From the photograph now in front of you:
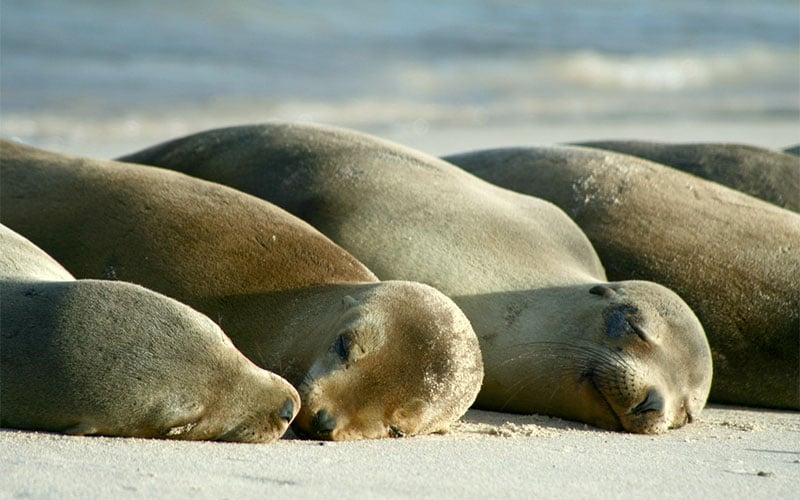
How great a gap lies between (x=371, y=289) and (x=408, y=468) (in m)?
1.04

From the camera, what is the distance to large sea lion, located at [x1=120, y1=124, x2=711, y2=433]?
533 centimetres

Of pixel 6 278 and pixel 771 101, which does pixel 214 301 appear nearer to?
pixel 6 278

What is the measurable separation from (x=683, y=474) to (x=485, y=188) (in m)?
2.61

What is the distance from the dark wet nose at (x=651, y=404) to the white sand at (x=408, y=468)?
22cm

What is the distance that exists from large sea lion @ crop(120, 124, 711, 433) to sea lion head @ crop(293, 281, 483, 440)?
648 mm

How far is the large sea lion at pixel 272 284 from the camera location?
15.0ft

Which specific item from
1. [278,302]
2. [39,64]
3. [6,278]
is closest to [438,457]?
[278,302]

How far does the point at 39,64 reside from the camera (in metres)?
16.0

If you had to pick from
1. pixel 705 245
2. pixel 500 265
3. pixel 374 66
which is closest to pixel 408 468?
pixel 500 265

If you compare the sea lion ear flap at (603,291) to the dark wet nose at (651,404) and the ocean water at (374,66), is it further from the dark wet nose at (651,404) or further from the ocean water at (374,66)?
the ocean water at (374,66)

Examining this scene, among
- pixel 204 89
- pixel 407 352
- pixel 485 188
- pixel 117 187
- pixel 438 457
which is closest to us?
pixel 438 457

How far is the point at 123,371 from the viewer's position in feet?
13.5

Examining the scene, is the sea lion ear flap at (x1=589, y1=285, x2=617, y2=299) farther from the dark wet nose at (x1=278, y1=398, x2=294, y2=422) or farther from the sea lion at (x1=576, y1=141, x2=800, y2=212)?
the sea lion at (x1=576, y1=141, x2=800, y2=212)

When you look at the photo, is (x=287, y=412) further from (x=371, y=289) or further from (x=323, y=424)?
(x=371, y=289)
